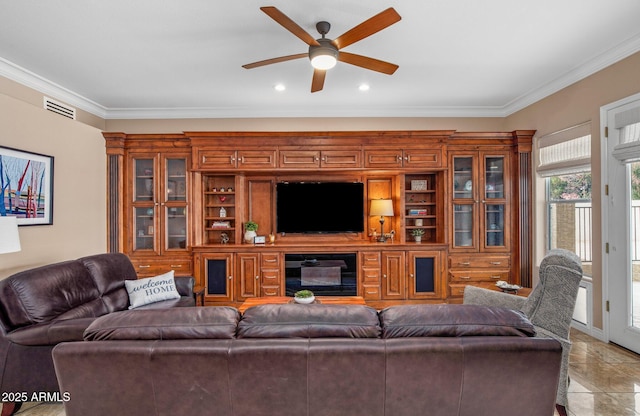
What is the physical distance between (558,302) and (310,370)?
5.32 ft

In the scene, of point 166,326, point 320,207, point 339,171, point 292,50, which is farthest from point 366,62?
point 320,207

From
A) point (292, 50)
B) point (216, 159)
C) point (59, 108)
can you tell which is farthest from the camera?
point (216, 159)

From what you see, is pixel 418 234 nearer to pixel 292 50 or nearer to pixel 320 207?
pixel 320 207

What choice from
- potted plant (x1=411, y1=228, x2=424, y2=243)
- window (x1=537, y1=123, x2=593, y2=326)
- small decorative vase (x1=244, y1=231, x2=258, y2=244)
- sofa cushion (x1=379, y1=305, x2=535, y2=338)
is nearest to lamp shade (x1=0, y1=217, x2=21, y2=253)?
small decorative vase (x1=244, y1=231, x2=258, y2=244)

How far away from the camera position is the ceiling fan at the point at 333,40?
2.03 m

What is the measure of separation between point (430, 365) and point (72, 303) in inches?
109

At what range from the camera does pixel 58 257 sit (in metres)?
3.74

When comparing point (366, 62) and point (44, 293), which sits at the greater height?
point (366, 62)

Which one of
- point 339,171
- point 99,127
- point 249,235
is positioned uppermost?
point 99,127

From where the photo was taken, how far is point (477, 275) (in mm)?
4594

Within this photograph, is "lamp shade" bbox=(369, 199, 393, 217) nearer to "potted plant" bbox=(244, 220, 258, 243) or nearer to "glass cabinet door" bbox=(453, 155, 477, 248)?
"glass cabinet door" bbox=(453, 155, 477, 248)

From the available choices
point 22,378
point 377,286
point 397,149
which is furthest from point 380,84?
point 22,378

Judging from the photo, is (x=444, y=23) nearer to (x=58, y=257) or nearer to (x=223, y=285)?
(x=223, y=285)

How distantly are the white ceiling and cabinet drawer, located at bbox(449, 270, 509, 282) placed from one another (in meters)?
2.46
